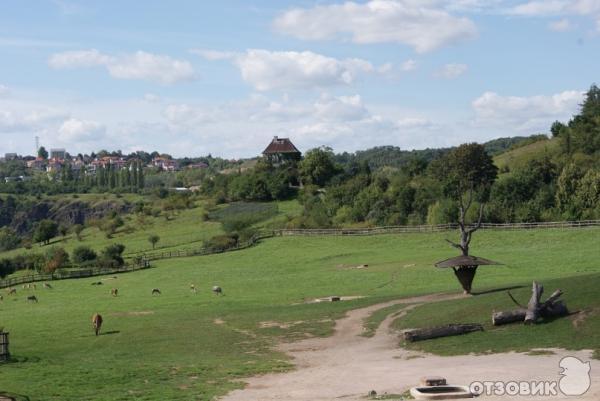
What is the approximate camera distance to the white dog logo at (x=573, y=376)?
21.6m

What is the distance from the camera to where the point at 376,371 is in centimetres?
2694

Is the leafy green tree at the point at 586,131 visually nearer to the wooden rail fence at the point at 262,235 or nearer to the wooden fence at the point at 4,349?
the wooden rail fence at the point at 262,235

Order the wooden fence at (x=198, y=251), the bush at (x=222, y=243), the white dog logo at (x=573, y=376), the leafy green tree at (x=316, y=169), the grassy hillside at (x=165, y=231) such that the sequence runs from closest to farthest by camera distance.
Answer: the white dog logo at (x=573, y=376), the wooden fence at (x=198, y=251), the bush at (x=222, y=243), the grassy hillside at (x=165, y=231), the leafy green tree at (x=316, y=169)

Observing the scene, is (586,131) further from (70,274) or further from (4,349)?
(4,349)

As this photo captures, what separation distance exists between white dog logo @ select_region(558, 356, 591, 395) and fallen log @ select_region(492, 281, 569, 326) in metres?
5.54

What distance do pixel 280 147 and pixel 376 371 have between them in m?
147

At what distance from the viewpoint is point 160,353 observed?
111ft

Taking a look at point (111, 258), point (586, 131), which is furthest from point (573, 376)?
point (586, 131)

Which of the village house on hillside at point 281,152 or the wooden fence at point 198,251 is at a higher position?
the village house on hillside at point 281,152

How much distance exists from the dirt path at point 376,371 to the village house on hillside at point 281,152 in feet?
457

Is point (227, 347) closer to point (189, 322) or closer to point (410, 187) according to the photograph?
point (189, 322)

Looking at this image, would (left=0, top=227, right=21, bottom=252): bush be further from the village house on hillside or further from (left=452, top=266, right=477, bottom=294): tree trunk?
(left=452, top=266, right=477, bottom=294): tree trunk

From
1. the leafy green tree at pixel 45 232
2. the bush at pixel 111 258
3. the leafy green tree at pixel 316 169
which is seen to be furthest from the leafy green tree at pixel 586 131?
the leafy green tree at pixel 45 232

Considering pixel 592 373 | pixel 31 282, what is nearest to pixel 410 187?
pixel 31 282
